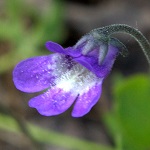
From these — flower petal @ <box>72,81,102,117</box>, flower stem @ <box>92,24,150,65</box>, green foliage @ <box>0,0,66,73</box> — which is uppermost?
flower stem @ <box>92,24,150,65</box>

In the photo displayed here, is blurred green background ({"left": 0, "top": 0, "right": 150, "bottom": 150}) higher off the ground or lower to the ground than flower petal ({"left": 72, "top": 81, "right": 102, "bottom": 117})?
lower

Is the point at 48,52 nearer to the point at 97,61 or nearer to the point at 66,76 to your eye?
the point at 66,76

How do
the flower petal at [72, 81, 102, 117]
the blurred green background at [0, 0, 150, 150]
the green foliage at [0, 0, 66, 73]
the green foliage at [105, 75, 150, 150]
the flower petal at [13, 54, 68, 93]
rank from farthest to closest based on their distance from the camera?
the green foliage at [0, 0, 66, 73]
the blurred green background at [0, 0, 150, 150]
the green foliage at [105, 75, 150, 150]
the flower petal at [13, 54, 68, 93]
the flower petal at [72, 81, 102, 117]

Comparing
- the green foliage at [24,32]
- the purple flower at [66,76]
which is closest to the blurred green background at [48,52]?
the green foliage at [24,32]

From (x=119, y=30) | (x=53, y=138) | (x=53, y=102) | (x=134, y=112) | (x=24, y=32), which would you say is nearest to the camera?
(x=119, y=30)

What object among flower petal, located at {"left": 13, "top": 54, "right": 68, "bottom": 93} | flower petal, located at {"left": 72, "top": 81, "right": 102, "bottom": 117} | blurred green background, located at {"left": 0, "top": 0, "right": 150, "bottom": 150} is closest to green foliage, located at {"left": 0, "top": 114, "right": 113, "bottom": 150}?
blurred green background, located at {"left": 0, "top": 0, "right": 150, "bottom": 150}

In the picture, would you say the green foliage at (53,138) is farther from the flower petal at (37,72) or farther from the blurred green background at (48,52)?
the flower petal at (37,72)

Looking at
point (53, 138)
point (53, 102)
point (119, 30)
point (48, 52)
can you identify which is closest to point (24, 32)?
point (48, 52)

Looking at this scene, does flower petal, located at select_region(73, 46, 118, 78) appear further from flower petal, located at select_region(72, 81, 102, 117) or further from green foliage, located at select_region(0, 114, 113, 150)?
green foliage, located at select_region(0, 114, 113, 150)
